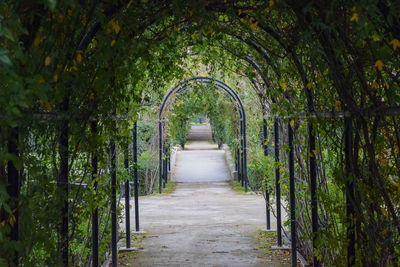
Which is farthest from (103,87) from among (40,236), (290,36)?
(290,36)

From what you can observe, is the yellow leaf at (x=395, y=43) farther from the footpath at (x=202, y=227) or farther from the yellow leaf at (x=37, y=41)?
the footpath at (x=202, y=227)

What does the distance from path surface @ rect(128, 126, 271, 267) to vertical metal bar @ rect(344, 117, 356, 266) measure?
7.71 ft

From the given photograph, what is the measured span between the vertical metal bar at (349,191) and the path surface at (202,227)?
2349mm

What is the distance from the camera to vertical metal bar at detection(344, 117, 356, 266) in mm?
3016

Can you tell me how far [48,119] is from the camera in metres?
2.73

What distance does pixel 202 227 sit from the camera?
741cm

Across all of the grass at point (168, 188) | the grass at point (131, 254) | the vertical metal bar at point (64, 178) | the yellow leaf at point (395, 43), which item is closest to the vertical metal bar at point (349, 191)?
the yellow leaf at point (395, 43)

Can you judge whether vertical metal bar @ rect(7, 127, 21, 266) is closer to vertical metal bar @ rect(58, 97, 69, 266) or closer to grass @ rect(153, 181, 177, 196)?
vertical metal bar @ rect(58, 97, 69, 266)

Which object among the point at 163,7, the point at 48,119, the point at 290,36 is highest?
the point at 163,7

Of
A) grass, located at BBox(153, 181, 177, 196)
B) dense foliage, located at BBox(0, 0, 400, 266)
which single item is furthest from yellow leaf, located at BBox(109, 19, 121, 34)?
grass, located at BBox(153, 181, 177, 196)

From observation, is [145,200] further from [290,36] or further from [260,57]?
[290,36]

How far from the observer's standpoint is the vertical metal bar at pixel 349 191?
302 cm

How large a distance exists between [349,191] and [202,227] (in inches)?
181

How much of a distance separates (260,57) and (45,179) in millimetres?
2752
